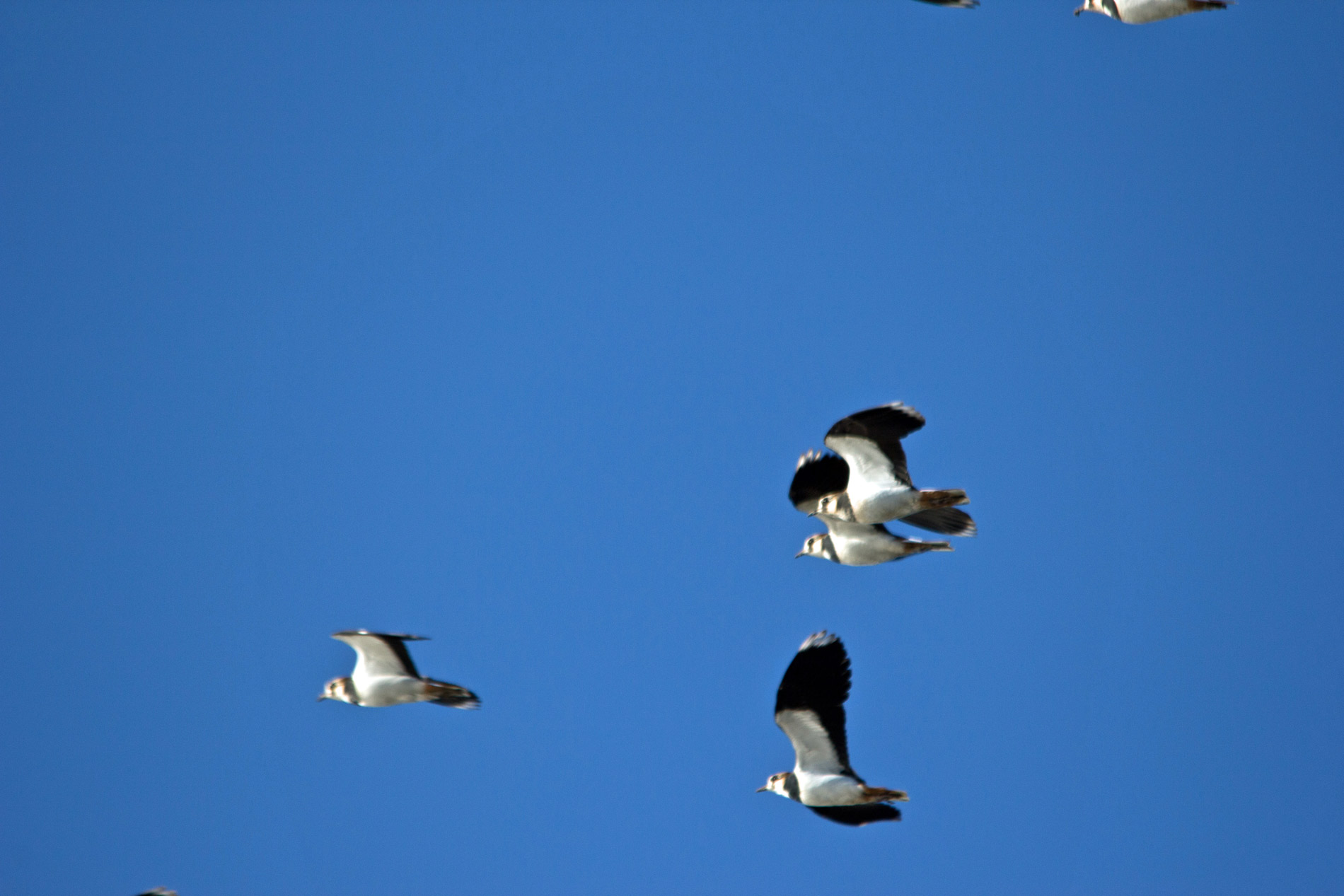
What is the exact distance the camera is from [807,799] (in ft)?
46.5

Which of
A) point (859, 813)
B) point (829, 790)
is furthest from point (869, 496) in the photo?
point (859, 813)

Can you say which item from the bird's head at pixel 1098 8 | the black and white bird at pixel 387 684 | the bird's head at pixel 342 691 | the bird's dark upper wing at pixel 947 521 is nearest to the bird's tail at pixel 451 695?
the black and white bird at pixel 387 684

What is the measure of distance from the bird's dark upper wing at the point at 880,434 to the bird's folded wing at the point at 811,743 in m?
2.79

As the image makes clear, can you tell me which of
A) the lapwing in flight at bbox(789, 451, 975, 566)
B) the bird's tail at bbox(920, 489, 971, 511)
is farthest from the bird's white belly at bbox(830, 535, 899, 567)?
the bird's tail at bbox(920, 489, 971, 511)

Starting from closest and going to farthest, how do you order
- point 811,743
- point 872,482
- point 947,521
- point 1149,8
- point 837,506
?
point 1149,8
point 872,482
point 811,743
point 837,506
point 947,521

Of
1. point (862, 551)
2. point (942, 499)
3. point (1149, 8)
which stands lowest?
point (942, 499)

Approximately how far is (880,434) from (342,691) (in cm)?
857

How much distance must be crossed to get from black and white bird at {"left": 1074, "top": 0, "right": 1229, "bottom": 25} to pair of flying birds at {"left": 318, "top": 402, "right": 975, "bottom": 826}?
193 inches

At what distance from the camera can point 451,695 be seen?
1520cm

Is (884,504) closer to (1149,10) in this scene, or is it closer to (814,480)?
(814,480)

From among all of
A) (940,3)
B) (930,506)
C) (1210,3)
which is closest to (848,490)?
(930,506)

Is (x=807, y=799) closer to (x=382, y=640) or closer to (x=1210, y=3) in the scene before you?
(x=382, y=640)

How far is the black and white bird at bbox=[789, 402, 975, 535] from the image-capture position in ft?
41.6

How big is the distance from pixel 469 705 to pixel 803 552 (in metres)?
4.76
